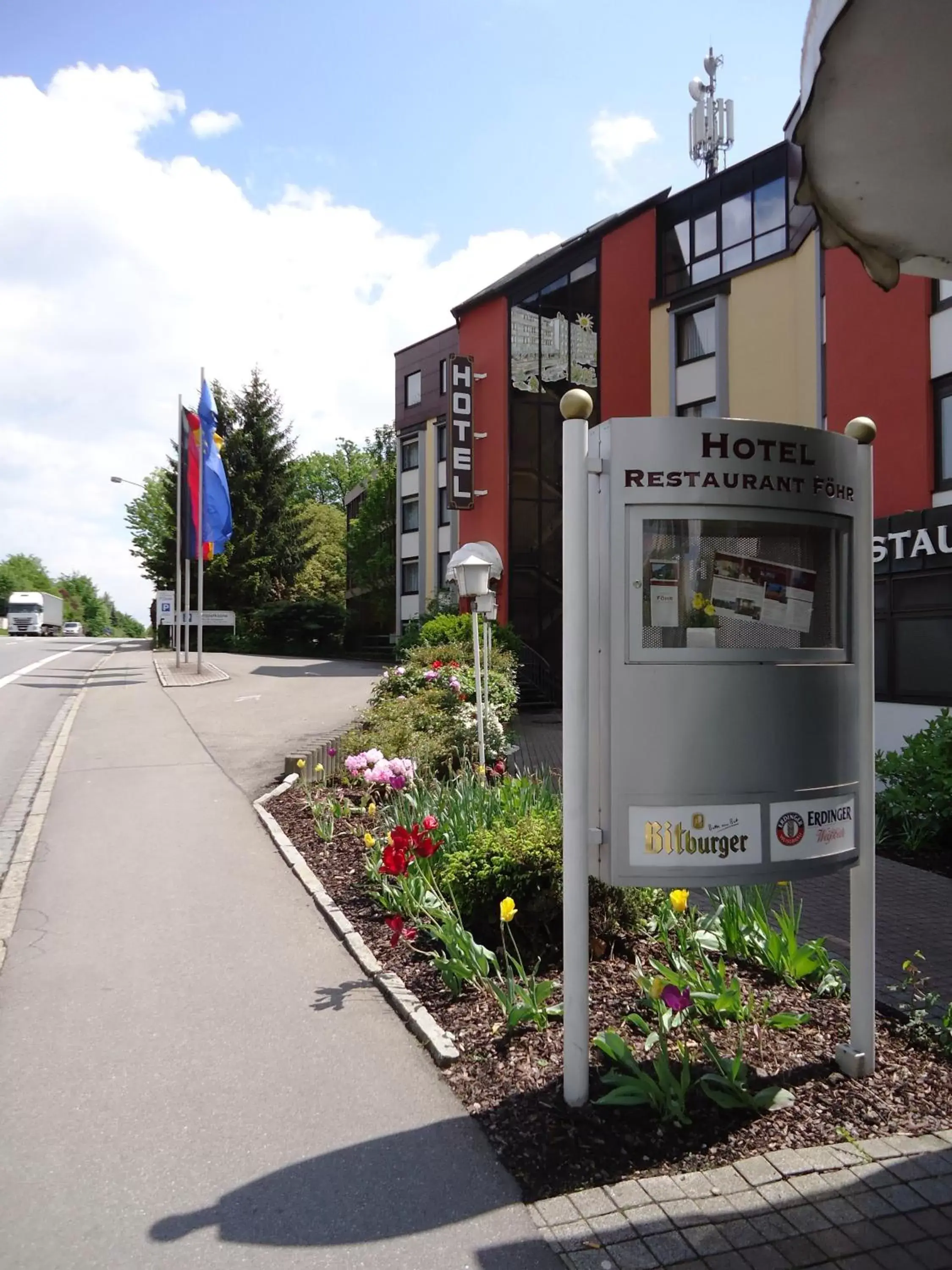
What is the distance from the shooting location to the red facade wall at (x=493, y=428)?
26562 millimetres

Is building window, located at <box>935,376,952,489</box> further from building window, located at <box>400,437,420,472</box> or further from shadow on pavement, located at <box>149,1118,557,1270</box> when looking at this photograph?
building window, located at <box>400,437,420,472</box>

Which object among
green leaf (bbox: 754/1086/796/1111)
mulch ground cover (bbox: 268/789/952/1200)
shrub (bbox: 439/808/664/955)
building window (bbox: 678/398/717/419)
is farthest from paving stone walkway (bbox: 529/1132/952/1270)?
building window (bbox: 678/398/717/419)

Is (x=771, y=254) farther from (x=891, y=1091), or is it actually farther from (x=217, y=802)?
(x=891, y=1091)

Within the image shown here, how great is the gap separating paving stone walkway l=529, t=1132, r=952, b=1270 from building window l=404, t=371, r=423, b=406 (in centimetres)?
4048

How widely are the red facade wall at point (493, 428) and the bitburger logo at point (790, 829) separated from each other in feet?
72.9

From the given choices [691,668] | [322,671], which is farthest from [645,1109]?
[322,671]

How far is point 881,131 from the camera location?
10.7 feet

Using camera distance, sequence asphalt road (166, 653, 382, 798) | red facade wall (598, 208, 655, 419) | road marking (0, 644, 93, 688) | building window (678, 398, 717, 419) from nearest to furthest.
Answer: asphalt road (166, 653, 382, 798), building window (678, 398, 717, 419), red facade wall (598, 208, 655, 419), road marking (0, 644, 93, 688)

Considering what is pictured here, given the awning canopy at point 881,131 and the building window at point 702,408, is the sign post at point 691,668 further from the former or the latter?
the building window at point 702,408

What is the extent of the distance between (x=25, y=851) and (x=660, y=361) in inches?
781

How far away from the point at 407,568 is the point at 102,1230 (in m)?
39.6

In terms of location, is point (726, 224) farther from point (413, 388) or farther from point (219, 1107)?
point (219, 1107)

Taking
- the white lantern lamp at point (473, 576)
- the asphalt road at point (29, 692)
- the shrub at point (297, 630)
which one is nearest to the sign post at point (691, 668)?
the white lantern lamp at point (473, 576)

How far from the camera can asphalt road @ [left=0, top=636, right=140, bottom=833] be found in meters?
13.4
